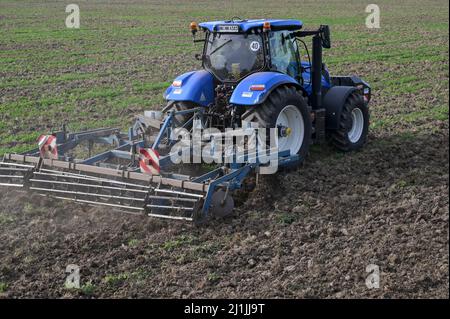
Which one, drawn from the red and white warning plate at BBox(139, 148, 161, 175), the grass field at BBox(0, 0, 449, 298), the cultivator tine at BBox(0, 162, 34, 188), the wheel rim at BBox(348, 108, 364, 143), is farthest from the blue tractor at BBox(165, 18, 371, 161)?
the cultivator tine at BBox(0, 162, 34, 188)

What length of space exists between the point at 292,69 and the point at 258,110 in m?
1.10

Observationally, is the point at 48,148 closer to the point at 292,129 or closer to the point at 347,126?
the point at 292,129

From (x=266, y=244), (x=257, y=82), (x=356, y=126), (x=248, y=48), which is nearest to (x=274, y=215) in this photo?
(x=266, y=244)

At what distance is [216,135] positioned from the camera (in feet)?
24.8

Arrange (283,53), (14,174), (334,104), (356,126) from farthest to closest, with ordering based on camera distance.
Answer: (356,126), (334,104), (283,53), (14,174)

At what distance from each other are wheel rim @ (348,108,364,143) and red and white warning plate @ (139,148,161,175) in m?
3.07

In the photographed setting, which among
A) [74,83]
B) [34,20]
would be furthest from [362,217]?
[34,20]

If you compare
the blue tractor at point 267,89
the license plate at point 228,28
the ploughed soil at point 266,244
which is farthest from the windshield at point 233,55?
the ploughed soil at point 266,244

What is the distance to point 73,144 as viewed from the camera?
26.9ft

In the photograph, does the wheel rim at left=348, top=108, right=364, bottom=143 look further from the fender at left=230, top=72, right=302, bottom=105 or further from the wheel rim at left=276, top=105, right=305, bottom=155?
the fender at left=230, top=72, right=302, bottom=105

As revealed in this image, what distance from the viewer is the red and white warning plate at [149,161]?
7.04 metres

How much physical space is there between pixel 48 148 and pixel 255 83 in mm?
2454

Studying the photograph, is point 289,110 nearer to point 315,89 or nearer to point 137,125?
point 315,89

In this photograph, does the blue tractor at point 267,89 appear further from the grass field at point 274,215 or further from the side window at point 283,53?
the grass field at point 274,215
